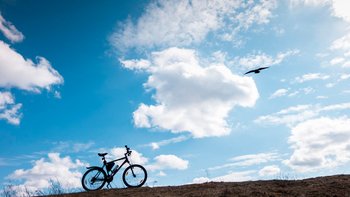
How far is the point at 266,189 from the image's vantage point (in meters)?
13.0

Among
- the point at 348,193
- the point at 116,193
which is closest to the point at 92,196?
the point at 116,193

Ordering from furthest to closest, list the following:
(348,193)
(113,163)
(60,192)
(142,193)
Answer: (113,163), (60,192), (142,193), (348,193)

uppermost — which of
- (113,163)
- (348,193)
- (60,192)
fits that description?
(113,163)

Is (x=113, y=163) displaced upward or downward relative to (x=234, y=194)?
upward

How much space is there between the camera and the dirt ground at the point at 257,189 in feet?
41.1

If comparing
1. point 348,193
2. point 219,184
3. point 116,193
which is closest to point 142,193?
point 116,193

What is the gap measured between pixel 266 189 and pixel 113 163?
6886mm

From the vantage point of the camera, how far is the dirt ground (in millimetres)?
12523

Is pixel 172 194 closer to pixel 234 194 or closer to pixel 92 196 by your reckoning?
pixel 234 194

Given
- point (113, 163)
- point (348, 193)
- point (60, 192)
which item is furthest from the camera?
point (113, 163)

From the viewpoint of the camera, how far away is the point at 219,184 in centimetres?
1426

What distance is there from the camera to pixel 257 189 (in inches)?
513

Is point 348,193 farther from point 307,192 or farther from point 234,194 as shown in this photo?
point 234,194

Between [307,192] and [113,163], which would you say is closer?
[307,192]
